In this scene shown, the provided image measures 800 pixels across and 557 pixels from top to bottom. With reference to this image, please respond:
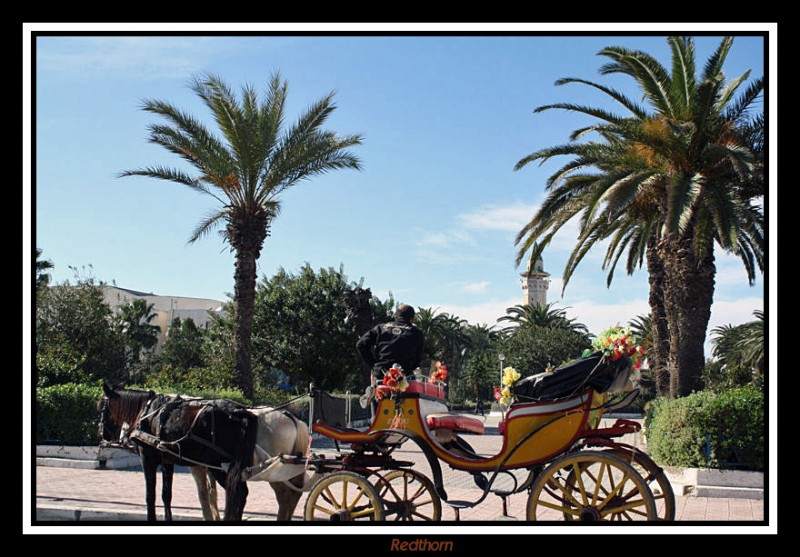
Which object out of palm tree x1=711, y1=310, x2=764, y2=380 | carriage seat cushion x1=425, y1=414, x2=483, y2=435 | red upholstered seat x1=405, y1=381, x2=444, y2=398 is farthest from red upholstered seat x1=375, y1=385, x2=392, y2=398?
palm tree x1=711, y1=310, x2=764, y2=380

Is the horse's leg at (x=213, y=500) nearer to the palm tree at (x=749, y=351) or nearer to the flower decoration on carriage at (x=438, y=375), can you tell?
the flower decoration on carriage at (x=438, y=375)

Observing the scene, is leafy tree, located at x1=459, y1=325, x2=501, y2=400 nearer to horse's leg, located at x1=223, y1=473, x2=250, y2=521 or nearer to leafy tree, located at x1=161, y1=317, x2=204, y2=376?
leafy tree, located at x1=161, y1=317, x2=204, y2=376

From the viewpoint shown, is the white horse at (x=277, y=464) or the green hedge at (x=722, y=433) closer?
the white horse at (x=277, y=464)

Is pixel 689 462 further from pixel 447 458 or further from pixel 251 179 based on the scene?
pixel 251 179

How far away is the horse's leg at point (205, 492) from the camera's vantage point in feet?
23.9

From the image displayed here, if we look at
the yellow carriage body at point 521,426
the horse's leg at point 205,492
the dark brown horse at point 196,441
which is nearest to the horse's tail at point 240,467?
the dark brown horse at point 196,441

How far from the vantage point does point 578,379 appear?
629cm

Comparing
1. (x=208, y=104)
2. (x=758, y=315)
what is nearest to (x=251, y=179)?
(x=208, y=104)

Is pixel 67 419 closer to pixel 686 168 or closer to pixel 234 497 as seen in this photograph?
pixel 234 497

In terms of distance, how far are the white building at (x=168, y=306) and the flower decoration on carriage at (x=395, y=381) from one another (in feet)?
178

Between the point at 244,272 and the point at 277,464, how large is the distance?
1134 cm

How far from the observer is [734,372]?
2722 cm
